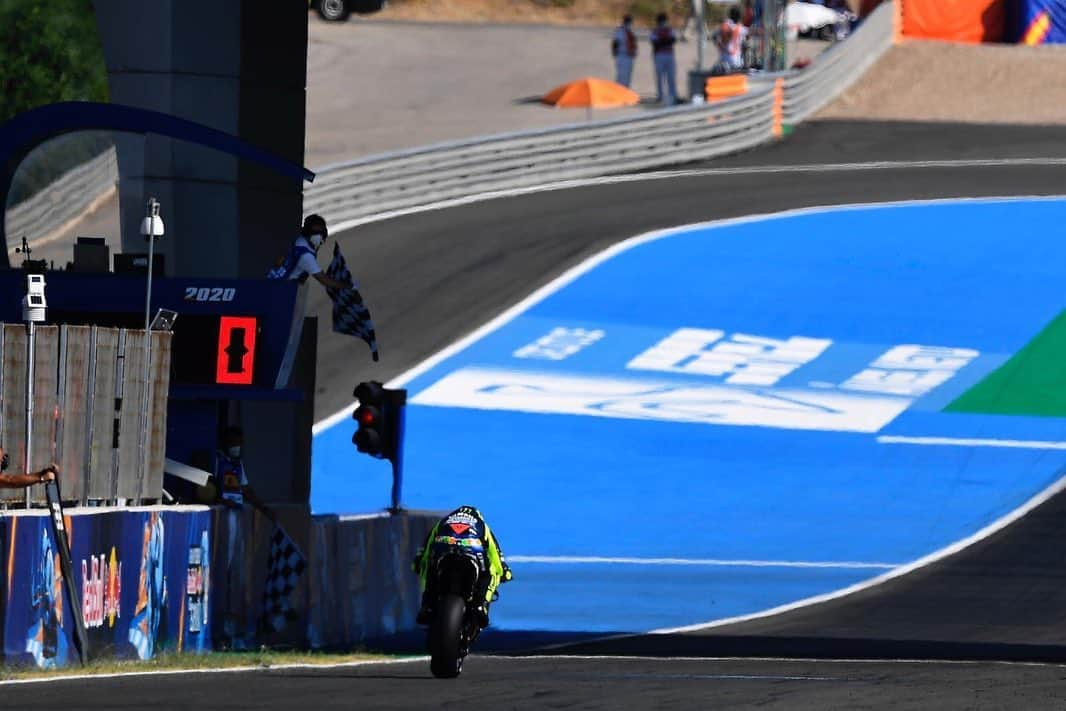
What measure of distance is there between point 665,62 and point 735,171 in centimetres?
882

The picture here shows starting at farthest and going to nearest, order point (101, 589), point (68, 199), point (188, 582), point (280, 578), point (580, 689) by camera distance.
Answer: point (68, 199), point (280, 578), point (188, 582), point (101, 589), point (580, 689)

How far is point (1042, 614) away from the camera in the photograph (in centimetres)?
2089

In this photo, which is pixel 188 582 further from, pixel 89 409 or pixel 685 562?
pixel 685 562

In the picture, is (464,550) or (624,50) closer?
(464,550)

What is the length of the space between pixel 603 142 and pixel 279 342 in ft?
85.6

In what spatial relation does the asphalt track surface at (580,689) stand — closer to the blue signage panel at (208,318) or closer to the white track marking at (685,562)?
the blue signage panel at (208,318)

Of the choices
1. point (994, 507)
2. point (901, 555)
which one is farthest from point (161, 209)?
point (994, 507)

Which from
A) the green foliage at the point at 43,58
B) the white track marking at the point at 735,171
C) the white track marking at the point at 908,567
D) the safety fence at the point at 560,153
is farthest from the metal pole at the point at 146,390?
the green foliage at the point at 43,58

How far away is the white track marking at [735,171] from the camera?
133 feet

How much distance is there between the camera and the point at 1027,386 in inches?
1198

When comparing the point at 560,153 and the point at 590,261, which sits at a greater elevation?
the point at 560,153

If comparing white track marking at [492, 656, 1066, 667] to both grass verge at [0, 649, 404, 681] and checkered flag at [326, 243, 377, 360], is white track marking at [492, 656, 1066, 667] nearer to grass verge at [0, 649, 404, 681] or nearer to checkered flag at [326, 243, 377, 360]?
grass verge at [0, 649, 404, 681]

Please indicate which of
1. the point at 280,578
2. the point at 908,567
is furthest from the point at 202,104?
the point at 908,567

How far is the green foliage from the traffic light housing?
36.4 meters
